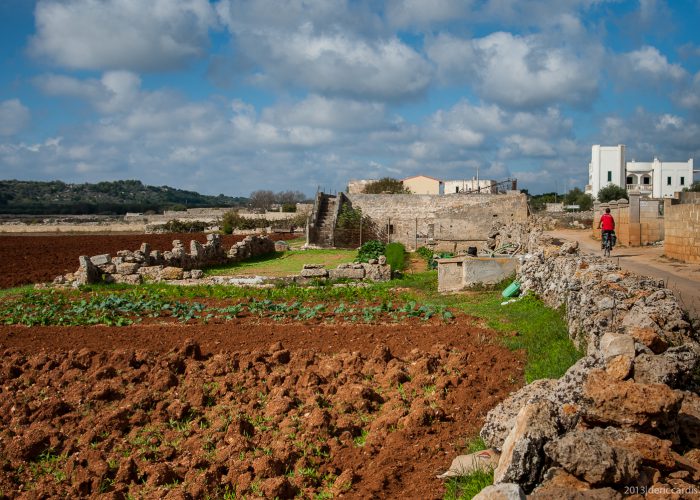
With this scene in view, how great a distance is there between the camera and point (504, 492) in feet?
12.9

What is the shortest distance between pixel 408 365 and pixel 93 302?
1041cm

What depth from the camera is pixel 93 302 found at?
16781 millimetres

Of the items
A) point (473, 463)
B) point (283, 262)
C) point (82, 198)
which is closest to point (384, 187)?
point (283, 262)

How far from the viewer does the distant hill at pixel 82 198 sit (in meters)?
128

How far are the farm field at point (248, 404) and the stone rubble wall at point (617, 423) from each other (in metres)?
1.38

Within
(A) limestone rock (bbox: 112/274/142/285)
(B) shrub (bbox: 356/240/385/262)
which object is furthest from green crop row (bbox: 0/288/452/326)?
(B) shrub (bbox: 356/240/385/262)

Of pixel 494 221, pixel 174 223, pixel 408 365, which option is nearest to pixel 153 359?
pixel 408 365

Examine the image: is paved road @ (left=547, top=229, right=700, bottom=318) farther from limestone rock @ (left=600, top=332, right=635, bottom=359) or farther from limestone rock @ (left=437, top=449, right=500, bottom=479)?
limestone rock @ (left=437, top=449, right=500, bottom=479)

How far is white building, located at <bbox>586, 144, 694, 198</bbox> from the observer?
9031 cm

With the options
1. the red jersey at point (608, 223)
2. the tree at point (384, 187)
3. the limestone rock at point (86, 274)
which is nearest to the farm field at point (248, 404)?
the limestone rock at point (86, 274)

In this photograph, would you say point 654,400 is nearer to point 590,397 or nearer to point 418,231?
point 590,397

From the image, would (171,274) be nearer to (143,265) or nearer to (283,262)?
(143,265)

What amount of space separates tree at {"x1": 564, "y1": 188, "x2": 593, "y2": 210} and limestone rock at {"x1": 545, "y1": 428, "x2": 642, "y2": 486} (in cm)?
7350

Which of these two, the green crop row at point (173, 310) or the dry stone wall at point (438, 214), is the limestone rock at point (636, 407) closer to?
the green crop row at point (173, 310)
